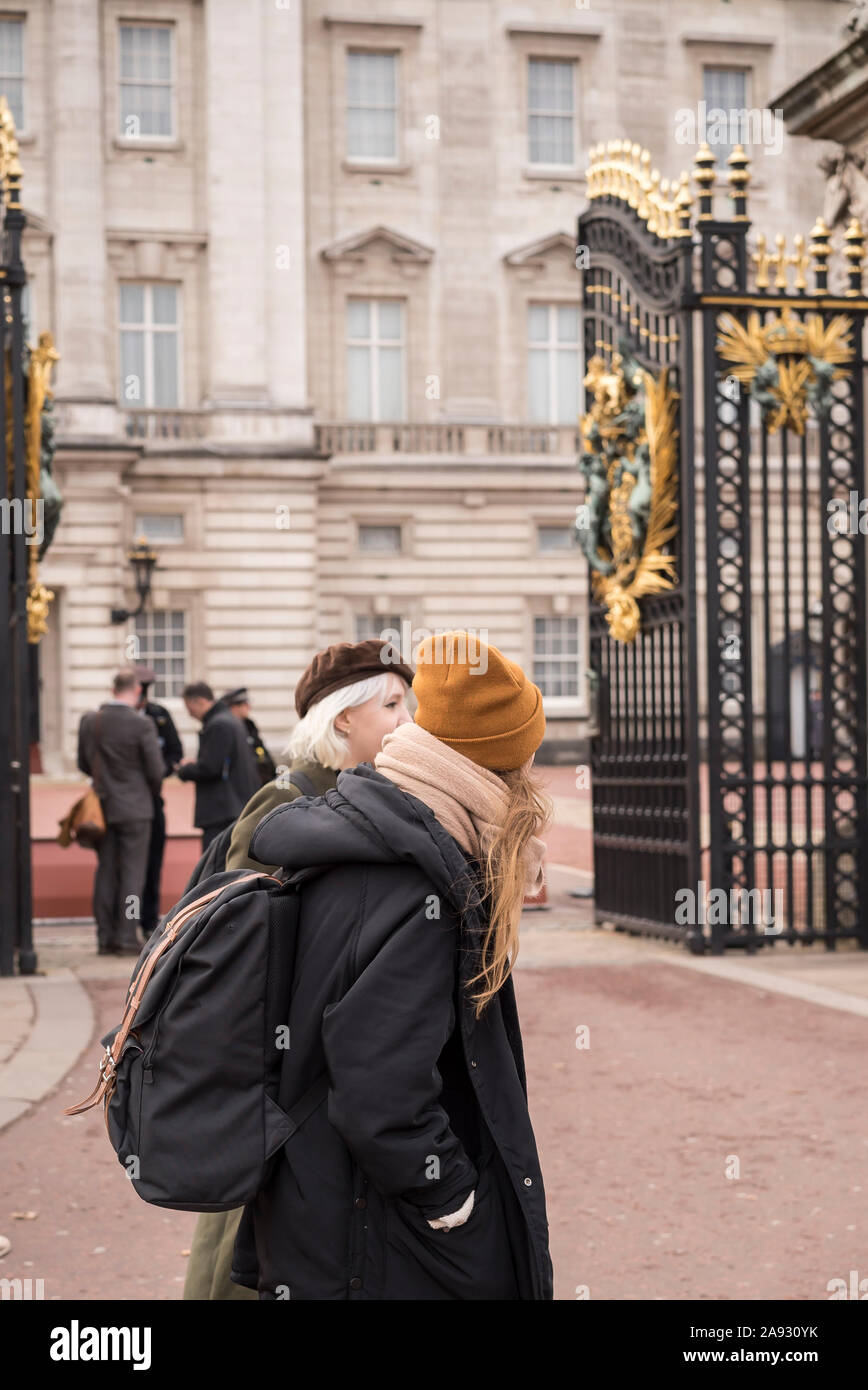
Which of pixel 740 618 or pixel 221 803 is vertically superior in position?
pixel 740 618

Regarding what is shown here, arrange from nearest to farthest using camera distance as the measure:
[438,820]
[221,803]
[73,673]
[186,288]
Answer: [438,820]
[221,803]
[73,673]
[186,288]

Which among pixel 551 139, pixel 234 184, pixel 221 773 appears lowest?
pixel 221 773

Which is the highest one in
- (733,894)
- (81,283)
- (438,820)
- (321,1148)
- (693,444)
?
(81,283)

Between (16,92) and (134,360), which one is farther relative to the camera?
(134,360)

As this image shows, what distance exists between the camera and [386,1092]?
2.52 meters

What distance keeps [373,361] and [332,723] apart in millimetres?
32399

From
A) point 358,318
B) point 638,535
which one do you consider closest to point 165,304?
point 358,318

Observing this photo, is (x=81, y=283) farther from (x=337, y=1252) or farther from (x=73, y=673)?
(x=337, y=1252)

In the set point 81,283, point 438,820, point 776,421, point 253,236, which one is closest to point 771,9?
point 253,236

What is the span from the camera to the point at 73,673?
103 feet

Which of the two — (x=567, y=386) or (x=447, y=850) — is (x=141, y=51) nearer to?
(x=567, y=386)

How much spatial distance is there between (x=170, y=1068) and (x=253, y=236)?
105 feet

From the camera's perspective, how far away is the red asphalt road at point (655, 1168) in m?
4.78

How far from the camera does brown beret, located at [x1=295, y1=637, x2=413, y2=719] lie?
138 inches
